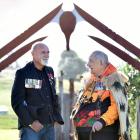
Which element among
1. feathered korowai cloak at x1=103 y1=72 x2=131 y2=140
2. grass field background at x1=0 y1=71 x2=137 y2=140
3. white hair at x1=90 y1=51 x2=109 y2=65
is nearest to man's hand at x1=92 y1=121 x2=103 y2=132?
feathered korowai cloak at x1=103 y1=72 x2=131 y2=140

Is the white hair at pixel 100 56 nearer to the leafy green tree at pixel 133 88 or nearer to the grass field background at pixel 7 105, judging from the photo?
the leafy green tree at pixel 133 88

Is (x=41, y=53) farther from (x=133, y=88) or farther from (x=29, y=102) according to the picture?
(x=133, y=88)

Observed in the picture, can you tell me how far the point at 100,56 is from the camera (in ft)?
22.3

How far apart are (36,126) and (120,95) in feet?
3.08

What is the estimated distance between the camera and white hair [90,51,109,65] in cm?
679

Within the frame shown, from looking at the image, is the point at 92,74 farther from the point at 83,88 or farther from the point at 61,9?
the point at 61,9

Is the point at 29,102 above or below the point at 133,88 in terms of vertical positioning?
below

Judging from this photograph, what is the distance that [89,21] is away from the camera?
27.8 feet

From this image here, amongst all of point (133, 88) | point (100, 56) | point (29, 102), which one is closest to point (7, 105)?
point (133, 88)

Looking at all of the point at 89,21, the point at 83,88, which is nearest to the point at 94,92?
the point at 83,88

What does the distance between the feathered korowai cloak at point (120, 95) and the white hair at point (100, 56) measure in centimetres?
17

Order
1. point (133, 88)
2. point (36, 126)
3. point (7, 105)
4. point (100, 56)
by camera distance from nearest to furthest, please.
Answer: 1. point (36, 126)
2. point (100, 56)
3. point (133, 88)
4. point (7, 105)

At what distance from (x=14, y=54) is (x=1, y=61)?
193 mm

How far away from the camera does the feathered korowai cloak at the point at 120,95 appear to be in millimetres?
6762
